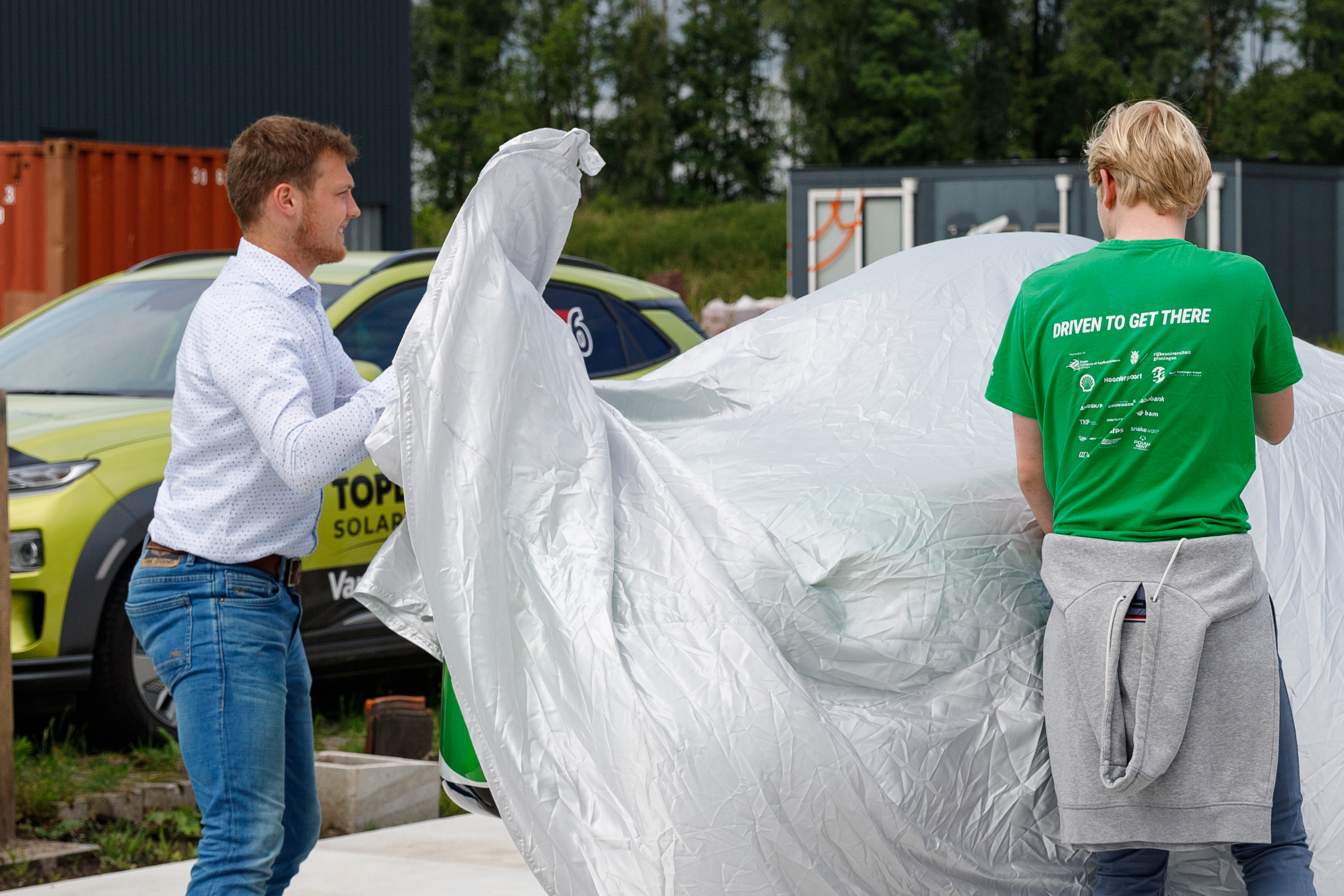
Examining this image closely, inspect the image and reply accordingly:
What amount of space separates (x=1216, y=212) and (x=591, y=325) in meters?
17.2

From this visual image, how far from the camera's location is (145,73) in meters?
19.6

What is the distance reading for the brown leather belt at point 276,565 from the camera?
8.93 ft

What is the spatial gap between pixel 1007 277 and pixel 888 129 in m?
47.9

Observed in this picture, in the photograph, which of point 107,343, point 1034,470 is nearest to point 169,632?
point 1034,470

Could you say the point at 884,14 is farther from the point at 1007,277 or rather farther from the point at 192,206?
the point at 1007,277

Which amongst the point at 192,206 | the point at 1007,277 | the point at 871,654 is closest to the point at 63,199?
the point at 192,206

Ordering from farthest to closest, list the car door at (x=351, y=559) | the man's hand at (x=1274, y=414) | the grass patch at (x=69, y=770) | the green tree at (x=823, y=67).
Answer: the green tree at (x=823, y=67)
the car door at (x=351, y=559)
the grass patch at (x=69, y=770)
the man's hand at (x=1274, y=414)

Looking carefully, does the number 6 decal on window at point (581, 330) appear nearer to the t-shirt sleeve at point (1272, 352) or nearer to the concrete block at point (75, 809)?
the concrete block at point (75, 809)

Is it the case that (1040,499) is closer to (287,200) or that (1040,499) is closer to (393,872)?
(287,200)

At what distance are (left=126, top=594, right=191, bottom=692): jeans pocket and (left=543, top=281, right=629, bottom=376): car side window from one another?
3818 millimetres

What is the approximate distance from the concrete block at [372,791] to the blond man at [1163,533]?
2759mm

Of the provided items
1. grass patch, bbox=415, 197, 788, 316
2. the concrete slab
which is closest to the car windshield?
the concrete slab

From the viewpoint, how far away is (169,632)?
2.69 m

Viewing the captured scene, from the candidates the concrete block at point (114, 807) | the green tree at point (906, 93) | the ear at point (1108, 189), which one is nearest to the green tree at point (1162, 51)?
the green tree at point (906, 93)
